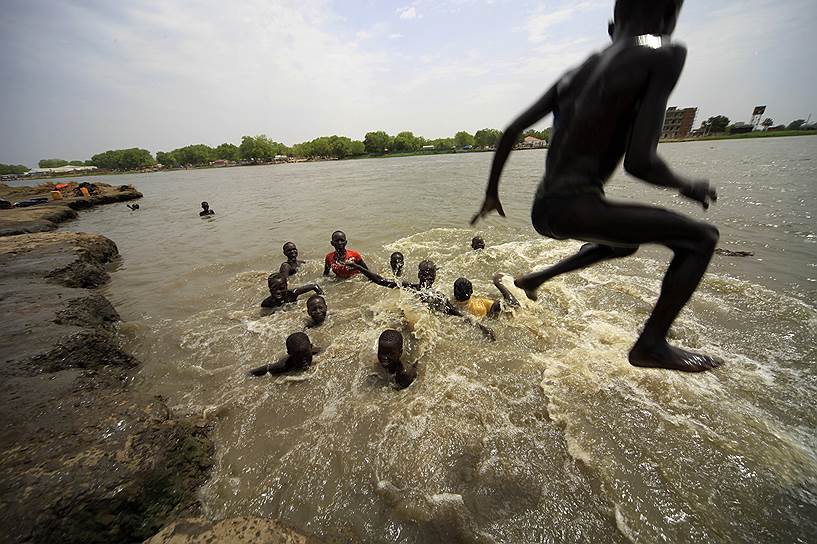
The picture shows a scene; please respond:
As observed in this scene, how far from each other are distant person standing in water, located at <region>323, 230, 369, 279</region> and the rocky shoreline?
3.74 m

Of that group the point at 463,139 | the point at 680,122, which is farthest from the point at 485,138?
the point at 680,122

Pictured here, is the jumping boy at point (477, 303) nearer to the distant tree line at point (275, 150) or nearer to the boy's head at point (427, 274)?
the boy's head at point (427, 274)

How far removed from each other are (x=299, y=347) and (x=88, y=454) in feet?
6.34

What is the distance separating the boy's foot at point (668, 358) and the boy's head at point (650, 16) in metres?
1.51

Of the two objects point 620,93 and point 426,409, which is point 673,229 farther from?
point 426,409

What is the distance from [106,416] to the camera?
93.4 inches

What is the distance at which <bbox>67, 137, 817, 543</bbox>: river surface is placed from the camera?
7.23 feet

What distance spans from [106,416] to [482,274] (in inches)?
235

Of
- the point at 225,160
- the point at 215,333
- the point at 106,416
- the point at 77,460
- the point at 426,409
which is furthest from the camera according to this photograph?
the point at 225,160

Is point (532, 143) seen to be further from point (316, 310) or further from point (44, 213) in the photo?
point (316, 310)

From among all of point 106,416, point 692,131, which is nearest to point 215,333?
point 106,416

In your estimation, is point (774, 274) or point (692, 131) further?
point (692, 131)

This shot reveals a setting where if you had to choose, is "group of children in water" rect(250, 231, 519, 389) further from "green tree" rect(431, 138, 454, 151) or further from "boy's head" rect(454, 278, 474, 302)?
"green tree" rect(431, 138, 454, 151)

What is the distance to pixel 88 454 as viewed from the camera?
2.07 metres
